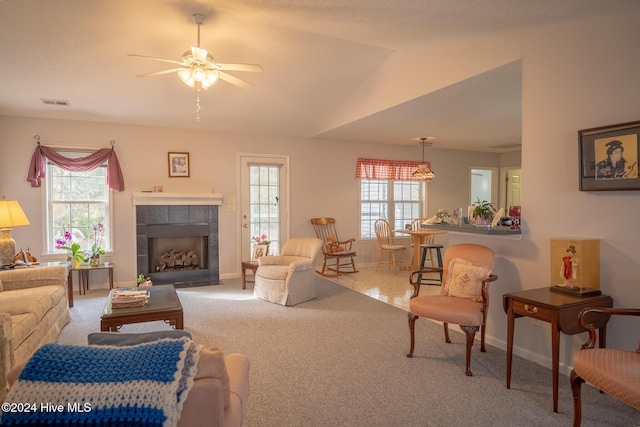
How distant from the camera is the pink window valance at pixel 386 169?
699 centimetres

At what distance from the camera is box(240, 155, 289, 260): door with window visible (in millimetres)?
6180

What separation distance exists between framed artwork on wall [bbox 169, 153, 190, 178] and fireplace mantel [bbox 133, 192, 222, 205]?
1.18ft

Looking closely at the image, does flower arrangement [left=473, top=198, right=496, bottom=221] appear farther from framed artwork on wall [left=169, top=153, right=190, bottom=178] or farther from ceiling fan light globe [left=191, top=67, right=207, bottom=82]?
framed artwork on wall [left=169, top=153, right=190, bottom=178]

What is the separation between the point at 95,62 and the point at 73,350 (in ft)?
12.4

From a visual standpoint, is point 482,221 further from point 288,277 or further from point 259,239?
point 259,239

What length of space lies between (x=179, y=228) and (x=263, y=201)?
1.41m

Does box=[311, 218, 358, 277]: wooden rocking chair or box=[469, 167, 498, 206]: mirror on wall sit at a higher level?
box=[469, 167, 498, 206]: mirror on wall

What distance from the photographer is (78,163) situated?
16.7 feet

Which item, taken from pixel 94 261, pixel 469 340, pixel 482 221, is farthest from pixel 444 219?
pixel 94 261

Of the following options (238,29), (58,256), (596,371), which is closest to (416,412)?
(596,371)

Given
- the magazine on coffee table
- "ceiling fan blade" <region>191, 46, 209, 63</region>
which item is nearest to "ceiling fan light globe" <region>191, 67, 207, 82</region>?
"ceiling fan blade" <region>191, 46, 209, 63</region>

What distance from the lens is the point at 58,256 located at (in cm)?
510

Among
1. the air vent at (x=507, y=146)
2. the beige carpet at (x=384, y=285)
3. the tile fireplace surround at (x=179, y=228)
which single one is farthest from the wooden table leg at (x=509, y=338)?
the air vent at (x=507, y=146)

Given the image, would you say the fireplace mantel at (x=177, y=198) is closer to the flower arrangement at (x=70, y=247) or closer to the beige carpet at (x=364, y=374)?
the flower arrangement at (x=70, y=247)
